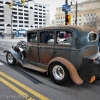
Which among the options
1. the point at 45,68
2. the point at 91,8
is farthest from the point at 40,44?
the point at 91,8

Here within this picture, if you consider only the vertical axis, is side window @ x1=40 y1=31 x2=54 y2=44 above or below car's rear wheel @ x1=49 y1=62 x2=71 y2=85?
above

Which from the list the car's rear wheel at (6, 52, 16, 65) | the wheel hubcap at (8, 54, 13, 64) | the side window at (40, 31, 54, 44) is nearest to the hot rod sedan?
the side window at (40, 31, 54, 44)

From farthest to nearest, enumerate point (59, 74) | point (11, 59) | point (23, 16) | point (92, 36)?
point (23, 16) → point (11, 59) → point (92, 36) → point (59, 74)

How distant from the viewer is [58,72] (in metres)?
4.72

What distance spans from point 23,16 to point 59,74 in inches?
4299

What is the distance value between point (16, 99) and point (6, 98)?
268mm

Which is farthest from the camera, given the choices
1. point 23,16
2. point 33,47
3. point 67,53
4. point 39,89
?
point 23,16

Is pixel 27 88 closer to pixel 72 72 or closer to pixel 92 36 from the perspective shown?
pixel 72 72

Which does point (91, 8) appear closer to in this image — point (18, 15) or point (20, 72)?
point (18, 15)

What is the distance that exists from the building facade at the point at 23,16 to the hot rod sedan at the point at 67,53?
93619 millimetres

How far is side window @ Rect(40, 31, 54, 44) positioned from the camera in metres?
5.03

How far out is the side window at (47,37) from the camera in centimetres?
503

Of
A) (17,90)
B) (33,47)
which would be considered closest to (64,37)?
(33,47)

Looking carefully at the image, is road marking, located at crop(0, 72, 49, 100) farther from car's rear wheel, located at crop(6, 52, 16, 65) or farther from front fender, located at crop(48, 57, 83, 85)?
car's rear wheel, located at crop(6, 52, 16, 65)
